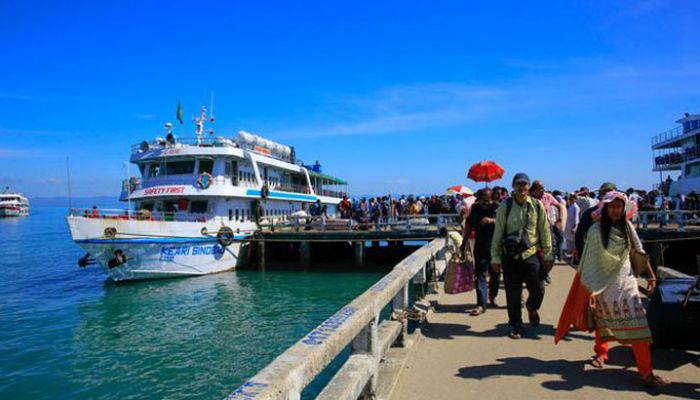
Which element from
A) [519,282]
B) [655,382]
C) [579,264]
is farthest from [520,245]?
[655,382]

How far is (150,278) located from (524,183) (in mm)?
16810

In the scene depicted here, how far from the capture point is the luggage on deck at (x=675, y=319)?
13.1ft

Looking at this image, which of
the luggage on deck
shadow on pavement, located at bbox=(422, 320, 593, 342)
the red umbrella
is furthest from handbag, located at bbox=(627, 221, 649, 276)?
the red umbrella

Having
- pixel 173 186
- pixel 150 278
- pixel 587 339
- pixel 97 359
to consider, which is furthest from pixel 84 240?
pixel 587 339

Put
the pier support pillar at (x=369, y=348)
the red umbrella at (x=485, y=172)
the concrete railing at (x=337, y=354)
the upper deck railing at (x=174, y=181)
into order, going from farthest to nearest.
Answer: the upper deck railing at (x=174, y=181), the red umbrella at (x=485, y=172), the pier support pillar at (x=369, y=348), the concrete railing at (x=337, y=354)

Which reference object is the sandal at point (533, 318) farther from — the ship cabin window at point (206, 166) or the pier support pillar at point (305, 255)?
the ship cabin window at point (206, 166)

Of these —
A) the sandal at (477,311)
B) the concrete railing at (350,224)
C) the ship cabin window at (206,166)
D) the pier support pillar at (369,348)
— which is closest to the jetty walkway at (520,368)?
the pier support pillar at (369,348)

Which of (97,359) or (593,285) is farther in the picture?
(97,359)

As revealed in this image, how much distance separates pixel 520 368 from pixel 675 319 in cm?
138

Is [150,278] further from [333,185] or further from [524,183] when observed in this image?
[333,185]

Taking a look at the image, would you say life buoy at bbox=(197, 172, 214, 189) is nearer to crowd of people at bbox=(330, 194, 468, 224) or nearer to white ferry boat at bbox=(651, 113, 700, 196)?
crowd of people at bbox=(330, 194, 468, 224)

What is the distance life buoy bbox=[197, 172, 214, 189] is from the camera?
20.7 meters

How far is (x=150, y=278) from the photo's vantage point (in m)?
18.5

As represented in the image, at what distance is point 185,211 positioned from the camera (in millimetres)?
20969
